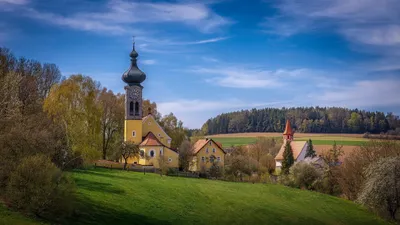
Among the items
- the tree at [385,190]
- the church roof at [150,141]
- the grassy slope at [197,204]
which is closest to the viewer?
the grassy slope at [197,204]

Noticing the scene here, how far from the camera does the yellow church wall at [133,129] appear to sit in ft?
177

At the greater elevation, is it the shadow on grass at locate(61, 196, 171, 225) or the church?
the church

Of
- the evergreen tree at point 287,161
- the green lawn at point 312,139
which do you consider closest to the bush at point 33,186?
the evergreen tree at point 287,161

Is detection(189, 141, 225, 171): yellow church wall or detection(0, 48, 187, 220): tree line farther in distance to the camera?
detection(189, 141, 225, 171): yellow church wall

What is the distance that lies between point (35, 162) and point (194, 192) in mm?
16140

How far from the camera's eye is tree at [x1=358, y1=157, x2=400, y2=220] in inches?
1462

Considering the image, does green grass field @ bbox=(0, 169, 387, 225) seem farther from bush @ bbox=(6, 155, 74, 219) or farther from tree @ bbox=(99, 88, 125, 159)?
tree @ bbox=(99, 88, 125, 159)

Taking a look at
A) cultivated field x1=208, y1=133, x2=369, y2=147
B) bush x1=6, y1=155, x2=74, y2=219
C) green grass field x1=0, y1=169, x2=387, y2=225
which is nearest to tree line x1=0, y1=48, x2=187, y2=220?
bush x1=6, y1=155, x2=74, y2=219

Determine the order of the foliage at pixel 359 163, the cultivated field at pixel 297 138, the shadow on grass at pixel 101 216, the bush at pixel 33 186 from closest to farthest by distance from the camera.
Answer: the bush at pixel 33 186 < the shadow on grass at pixel 101 216 < the foliage at pixel 359 163 < the cultivated field at pixel 297 138

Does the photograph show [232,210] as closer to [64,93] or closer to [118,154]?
[64,93]

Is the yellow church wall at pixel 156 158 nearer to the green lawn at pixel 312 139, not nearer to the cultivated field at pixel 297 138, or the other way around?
the green lawn at pixel 312 139

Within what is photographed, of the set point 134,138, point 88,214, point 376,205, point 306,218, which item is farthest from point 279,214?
point 134,138

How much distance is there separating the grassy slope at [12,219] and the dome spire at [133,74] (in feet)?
112

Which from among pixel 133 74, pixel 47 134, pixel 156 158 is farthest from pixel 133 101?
pixel 47 134
